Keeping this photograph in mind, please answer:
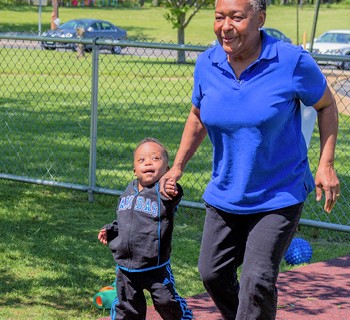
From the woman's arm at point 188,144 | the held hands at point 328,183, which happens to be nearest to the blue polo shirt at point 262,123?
the held hands at point 328,183

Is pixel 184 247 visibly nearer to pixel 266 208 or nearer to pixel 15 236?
pixel 15 236

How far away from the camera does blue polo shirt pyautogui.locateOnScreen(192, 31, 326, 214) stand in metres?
3.68

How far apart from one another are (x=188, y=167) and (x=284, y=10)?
62669mm

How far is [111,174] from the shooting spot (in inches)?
363

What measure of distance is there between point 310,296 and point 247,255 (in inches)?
75.8

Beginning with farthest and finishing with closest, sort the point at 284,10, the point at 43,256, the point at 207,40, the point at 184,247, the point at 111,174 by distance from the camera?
the point at 284,10
the point at 207,40
the point at 111,174
the point at 184,247
the point at 43,256

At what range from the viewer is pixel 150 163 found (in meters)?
4.39

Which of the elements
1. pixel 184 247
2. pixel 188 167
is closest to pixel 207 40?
pixel 188 167

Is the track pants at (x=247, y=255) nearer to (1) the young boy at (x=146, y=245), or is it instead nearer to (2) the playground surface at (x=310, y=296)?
(1) the young boy at (x=146, y=245)

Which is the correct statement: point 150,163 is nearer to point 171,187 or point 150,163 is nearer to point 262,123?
point 171,187

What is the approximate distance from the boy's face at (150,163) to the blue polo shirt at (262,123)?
598mm

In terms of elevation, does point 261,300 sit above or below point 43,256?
above

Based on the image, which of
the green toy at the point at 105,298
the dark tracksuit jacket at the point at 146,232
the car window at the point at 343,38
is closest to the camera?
the dark tracksuit jacket at the point at 146,232

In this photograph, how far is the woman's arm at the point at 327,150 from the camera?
3.75m
